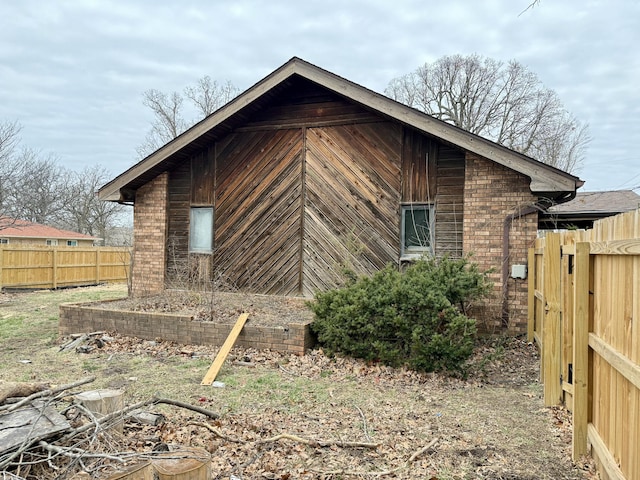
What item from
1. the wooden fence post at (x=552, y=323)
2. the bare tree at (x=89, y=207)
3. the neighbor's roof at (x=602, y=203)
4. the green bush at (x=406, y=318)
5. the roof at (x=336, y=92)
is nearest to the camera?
the wooden fence post at (x=552, y=323)

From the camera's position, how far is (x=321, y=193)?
1026 cm

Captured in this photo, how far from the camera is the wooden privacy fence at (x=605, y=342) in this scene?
8.50ft

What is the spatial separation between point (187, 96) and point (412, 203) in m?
30.1

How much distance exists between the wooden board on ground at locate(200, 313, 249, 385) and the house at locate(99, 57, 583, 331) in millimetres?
2728

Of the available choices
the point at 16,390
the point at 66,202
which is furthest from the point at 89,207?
the point at 16,390

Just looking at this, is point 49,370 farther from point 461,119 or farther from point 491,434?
point 461,119

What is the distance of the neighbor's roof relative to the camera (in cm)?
1194

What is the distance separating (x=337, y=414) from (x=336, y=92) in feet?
22.4

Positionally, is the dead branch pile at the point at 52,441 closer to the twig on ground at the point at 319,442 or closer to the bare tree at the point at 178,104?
the twig on ground at the point at 319,442

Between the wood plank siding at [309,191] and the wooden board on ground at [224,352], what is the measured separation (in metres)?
2.99

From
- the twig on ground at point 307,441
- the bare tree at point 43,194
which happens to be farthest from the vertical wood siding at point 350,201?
the bare tree at point 43,194

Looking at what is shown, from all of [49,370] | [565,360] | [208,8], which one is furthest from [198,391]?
[208,8]

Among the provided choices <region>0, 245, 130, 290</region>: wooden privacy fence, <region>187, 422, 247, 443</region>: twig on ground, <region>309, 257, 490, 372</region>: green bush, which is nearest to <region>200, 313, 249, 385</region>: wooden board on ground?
<region>309, 257, 490, 372</region>: green bush

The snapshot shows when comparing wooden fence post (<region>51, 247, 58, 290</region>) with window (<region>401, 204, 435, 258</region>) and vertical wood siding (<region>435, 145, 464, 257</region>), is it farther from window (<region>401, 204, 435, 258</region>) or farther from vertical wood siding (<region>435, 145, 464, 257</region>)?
vertical wood siding (<region>435, 145, 464, 257</region>)
